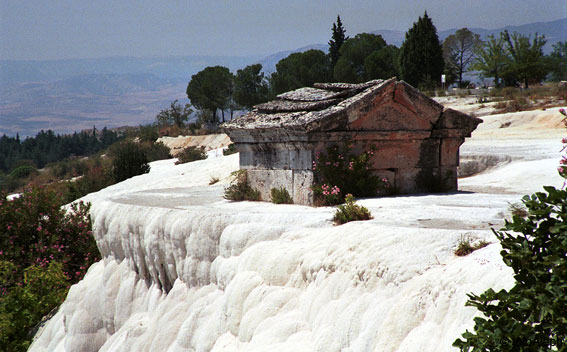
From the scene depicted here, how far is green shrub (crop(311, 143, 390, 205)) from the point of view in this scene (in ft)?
29.2

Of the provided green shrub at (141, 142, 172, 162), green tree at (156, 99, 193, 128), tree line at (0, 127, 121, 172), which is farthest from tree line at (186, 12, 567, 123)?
tree line at (0, 127, 121, 172)

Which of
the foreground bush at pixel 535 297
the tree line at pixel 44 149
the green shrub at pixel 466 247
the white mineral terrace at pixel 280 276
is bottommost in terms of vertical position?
the tree line at pixel 44 149

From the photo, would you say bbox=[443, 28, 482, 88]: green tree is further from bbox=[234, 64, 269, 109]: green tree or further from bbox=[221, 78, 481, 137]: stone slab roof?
bbox=[221, 78, 481, 137]: stone slab roof

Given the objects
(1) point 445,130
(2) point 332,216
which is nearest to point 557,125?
(1) point 445,130

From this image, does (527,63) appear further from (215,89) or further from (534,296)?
(534,296)

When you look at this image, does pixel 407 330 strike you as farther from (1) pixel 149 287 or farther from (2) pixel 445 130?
(2) pixel 445 130

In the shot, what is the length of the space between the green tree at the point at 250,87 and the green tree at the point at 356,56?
27.6ft

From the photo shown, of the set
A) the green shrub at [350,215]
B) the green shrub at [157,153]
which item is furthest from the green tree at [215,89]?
the green shrub at [350,215]

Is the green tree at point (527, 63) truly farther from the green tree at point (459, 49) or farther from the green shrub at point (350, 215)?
the green shrub at point (350, 215)

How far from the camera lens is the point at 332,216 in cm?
734

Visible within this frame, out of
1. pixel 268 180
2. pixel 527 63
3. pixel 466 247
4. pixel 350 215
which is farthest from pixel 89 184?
pixel 527 63

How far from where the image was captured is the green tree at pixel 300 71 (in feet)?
177

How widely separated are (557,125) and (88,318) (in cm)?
1900

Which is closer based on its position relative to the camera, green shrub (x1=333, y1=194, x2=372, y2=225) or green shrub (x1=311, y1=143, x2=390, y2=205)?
green shrub (x1=333, y1=194, x2=372, y2=225)
